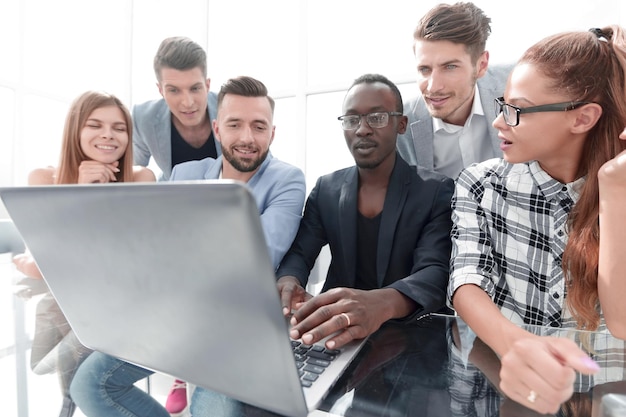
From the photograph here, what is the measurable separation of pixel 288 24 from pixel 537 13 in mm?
2457

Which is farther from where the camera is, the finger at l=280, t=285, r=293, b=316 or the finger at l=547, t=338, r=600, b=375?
the finger at l=280, t=285, r=293, b=316

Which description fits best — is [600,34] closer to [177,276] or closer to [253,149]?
[177,276]

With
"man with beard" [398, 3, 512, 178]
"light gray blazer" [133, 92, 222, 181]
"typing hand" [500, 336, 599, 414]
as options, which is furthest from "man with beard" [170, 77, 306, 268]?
"typing hand" [500, 336, 599, 414]

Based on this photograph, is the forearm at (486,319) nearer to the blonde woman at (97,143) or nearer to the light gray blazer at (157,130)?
the blonde woman at (97,143)

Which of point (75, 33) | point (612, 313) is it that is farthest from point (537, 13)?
point (75, 33)

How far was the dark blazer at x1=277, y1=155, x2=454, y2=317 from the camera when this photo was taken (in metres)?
1.12

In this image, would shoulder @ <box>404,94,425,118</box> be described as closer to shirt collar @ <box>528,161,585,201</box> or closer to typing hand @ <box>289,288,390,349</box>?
shirt collar @ <box>528,161,585,201</box>

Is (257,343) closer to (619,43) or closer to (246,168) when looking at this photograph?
(619,43)

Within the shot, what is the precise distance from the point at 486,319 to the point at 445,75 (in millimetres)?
1193

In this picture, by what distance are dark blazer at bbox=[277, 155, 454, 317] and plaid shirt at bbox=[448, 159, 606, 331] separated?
0.12m

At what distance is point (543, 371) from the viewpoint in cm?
43

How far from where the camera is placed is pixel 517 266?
3.12 feet

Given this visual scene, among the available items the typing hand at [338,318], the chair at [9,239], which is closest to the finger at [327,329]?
the typing hand at [338,318]

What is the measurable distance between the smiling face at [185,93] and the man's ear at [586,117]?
1.75 metres
